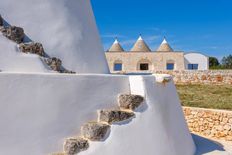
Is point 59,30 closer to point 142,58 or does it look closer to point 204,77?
point 204,77

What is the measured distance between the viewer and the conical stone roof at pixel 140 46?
31.5 m

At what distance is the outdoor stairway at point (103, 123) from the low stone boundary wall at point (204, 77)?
1903 cm

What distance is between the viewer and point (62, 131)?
325 centimetres

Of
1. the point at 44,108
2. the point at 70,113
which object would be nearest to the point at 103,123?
the point at 70,113

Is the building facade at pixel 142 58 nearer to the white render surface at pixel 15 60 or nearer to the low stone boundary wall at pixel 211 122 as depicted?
the low stone boundary wall at pixel 211 122

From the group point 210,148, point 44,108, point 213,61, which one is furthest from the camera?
point 213,61

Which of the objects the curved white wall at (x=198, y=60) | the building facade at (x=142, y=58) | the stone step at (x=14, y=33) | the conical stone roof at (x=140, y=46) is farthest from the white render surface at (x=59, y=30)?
the curved white wall at (x=198, y=60)

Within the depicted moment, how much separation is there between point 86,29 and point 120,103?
1.30 m

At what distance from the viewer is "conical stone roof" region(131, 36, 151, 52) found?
31453mm

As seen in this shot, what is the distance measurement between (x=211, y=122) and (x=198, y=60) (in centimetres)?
2512

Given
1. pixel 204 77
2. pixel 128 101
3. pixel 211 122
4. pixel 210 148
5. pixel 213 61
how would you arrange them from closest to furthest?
1. pixel 128 101
2. pixel 210 148
3. pixel 211 122
4. pixel 204 77
5. pixel 213 61

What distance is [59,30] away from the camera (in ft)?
13.2

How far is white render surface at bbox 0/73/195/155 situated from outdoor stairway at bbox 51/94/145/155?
57 millimetres

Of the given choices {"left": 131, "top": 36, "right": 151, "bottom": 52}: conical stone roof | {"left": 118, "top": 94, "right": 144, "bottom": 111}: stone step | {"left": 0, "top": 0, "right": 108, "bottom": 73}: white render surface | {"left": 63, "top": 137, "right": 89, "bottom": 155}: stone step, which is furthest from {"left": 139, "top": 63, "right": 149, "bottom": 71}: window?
{"left": 63, "top": 137, "right": 89, "bottom": 155}: stone step
